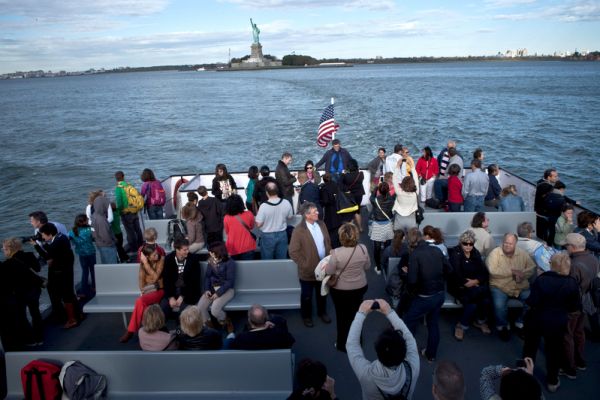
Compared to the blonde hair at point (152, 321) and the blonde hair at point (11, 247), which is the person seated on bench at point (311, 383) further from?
the blonde hair at point (11, 247)

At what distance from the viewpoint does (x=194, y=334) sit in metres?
4.68

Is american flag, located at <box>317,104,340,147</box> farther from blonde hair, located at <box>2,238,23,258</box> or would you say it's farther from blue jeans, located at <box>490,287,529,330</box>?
blonde hair, located at <box>2,238,23,258</box>

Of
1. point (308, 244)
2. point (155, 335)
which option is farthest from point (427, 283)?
point (155, 335)

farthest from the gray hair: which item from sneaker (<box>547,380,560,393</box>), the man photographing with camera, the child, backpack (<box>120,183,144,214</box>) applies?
backpack (<box>120,183,144,214</box>)

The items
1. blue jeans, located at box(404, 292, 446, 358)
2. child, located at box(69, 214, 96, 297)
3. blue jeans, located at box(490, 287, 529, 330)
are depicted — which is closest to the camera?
blue jeans, located at box(404, 292, 446, 358)

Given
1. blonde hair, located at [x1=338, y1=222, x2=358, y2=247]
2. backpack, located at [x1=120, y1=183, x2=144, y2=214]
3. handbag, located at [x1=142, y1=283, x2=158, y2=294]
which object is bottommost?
handbag, located at [x1=142, y1=283, x2=158, y2=294]

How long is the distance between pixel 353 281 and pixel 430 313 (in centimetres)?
99

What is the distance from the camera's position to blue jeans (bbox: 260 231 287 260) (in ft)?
23.3

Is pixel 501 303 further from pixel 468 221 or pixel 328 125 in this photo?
pixel 328 125

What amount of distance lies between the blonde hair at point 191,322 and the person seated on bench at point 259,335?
39 cm

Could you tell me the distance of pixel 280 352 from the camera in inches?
176

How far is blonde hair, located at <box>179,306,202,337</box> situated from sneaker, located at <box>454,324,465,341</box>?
10.6 feet

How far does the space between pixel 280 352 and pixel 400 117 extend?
142ft

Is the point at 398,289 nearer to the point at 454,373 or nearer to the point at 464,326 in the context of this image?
the point at 464,326
